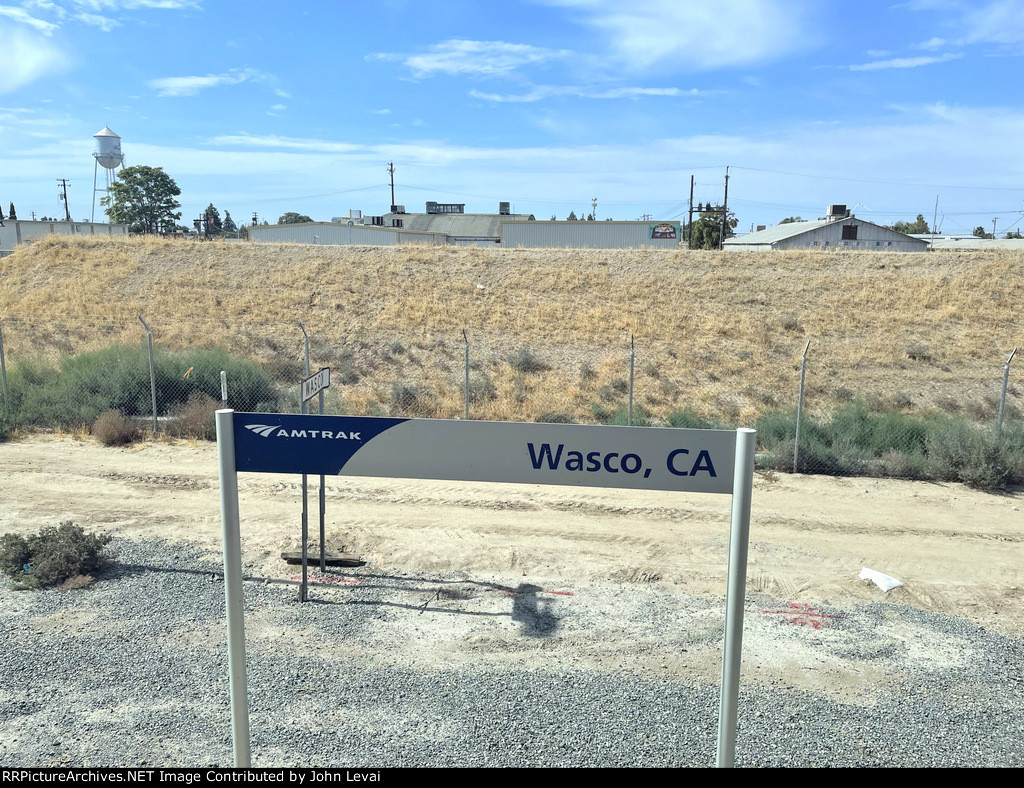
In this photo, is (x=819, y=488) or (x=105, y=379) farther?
(x=105, y=379)

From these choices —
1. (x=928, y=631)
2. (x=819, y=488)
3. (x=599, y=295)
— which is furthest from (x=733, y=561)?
(x=599, y=295)

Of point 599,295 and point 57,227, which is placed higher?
point 57,227

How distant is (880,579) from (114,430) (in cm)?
1276

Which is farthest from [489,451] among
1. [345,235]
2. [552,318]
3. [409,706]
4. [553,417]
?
[345,235]

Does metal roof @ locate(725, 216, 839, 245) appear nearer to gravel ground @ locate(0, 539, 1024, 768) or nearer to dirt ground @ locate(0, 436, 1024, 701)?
dirt ground @ locate(0, 436, 1024, 701)

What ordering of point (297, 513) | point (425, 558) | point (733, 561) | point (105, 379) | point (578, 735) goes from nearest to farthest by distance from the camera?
1. point (733, 561)
2. point (578, 735)
3. point (425, 558)
4. point (297, 513)
5. point (105, 379)

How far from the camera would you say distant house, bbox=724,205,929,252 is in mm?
47531

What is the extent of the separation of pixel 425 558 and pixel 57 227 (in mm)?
59817

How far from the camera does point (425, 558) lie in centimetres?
864

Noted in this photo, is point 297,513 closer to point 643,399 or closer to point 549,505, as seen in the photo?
point 549,505

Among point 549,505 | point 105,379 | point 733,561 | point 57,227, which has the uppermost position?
point 57,227

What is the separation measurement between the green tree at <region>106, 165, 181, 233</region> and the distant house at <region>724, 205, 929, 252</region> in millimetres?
50224

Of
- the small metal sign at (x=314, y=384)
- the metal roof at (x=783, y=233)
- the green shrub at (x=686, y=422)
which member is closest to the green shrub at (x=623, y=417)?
the green shrub at (x=686, y=422)

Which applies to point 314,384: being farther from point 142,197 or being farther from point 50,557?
point 142,197
